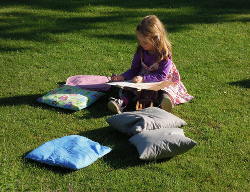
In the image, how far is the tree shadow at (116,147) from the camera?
15.4ft

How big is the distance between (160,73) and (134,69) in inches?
16.1

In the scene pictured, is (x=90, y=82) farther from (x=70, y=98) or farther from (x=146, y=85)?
(x=146, y=85)

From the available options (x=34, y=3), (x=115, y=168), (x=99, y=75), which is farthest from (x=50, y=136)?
(x=34, y=3)

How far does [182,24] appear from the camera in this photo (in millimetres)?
9500

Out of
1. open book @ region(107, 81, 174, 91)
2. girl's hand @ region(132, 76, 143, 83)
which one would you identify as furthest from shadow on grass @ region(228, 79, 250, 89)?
girl's hand @ region(132, 76, 143, 83)

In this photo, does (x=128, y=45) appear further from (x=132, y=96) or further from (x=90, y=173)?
(x=90, y=173)

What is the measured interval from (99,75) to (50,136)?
188 centimetres

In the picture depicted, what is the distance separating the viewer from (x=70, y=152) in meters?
4.70

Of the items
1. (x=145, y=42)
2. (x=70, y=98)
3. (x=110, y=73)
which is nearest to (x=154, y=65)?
(x=145, y=42)

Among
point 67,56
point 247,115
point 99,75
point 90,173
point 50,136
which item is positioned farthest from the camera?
point 67,56

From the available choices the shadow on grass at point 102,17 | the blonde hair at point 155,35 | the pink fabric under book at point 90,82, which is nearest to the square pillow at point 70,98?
the pink fabric under book at point 90,82

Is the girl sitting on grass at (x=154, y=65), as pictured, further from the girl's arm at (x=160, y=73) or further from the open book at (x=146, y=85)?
the open book at (x=146, y=85)

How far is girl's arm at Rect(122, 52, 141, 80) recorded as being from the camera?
6.22 meters

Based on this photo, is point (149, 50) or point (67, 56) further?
point (67, 56)
